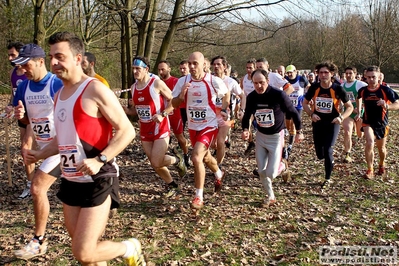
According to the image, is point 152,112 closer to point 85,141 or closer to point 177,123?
point 177,123

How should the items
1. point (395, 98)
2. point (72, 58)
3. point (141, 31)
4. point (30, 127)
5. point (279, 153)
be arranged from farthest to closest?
point (141, 31) → point (395, 98) → point (279, 153) → point (30, 127) → point (72, 58)

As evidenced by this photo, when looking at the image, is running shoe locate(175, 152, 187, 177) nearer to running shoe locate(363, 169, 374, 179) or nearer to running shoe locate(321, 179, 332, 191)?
running shoe locate(321, 179, 332, 191)

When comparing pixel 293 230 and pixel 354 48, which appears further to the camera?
pixel 354 48

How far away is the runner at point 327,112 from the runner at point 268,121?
99cm

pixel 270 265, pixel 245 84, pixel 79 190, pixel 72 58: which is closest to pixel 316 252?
pixel 270 265

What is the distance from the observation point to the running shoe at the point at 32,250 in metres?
4.07

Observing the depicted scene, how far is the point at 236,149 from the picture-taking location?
9.79 m

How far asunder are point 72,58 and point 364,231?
407 cm

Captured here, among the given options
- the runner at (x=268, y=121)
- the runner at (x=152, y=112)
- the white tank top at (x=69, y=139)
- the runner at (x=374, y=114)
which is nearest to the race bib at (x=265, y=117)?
the runner at (x=268, y=121)

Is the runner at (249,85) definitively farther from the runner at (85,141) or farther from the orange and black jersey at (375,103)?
the runner at (85,141)

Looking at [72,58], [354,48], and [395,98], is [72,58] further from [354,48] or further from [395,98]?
[354,48]

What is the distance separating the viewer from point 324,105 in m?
6.76

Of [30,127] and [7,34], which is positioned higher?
[7,34]

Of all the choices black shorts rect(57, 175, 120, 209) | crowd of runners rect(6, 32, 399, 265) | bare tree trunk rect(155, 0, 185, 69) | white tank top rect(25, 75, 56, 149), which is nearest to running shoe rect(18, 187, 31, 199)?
crowd of runners rect(6, 32, 399, 265)
